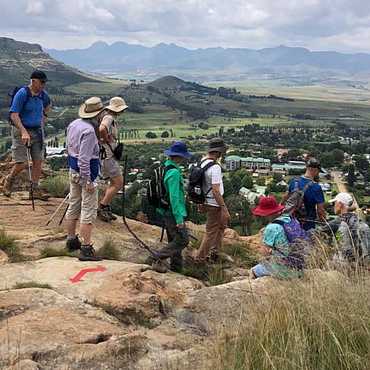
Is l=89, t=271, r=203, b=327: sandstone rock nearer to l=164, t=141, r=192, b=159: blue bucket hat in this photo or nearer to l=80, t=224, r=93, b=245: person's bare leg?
l=80, t=224, r=93, b=245: person's bare leg

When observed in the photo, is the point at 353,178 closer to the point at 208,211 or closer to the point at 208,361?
the point at 208,211

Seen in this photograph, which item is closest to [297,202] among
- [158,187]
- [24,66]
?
[158,187]

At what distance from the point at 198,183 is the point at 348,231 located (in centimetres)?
192

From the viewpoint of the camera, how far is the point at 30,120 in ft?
27.1

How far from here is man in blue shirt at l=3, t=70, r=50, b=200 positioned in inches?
315

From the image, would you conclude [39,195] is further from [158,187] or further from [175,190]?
[175,190]

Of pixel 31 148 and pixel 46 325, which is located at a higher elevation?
pixel 31 148

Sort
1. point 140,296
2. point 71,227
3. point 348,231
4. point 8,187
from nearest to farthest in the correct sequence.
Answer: point 140,296 < point 348,231 < point 71,227 < point 8,187

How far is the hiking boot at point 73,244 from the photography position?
275 inches

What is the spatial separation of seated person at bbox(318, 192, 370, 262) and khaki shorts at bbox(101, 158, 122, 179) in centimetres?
307

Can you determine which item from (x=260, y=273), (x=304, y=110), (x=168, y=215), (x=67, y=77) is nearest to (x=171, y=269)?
(x=168, y=215)

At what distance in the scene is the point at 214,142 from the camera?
272 inches

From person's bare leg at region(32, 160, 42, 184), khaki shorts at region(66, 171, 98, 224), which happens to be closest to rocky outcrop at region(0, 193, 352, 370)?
khaki shorts at region(66, 171, 98, 224)

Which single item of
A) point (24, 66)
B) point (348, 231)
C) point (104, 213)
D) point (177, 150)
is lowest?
point (24, 66)
